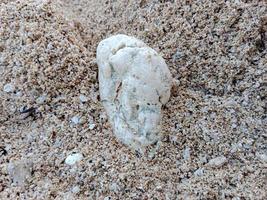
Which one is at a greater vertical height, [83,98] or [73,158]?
[83,98]

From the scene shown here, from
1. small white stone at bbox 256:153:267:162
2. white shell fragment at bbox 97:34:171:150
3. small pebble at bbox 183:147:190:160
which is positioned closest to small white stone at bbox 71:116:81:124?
white shell fragment at bbox 97:34:171:150

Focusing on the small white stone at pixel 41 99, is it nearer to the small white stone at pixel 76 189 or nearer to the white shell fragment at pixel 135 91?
the white shell fragment at pixel 135 91

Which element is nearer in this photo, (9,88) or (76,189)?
(76,189)

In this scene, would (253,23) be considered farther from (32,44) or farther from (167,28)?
(32,44)

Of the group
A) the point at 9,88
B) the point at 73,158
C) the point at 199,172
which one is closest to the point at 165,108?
the point at 199,172

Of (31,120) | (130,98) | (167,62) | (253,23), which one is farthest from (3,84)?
(253,23)

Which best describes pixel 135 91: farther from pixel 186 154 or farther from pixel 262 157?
pixel 262 157

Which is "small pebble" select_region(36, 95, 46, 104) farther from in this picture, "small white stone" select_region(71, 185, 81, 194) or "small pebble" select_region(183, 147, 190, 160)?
"small pebble" select_region(183, 147, 190, 160)
